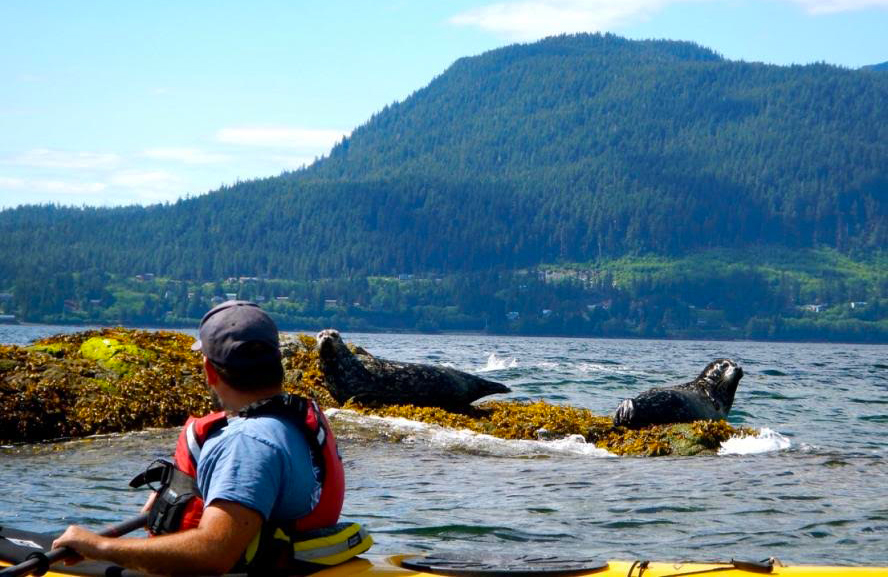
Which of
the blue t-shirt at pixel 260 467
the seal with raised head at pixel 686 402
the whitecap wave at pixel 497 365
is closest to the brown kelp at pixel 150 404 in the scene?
the seal with raised head at pixel 686 402

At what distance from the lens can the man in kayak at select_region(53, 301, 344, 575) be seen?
4555mm

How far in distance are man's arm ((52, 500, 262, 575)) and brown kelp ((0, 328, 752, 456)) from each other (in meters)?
9.89

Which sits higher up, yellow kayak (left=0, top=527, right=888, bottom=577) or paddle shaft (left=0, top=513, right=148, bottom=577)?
paddle shaft (left=0, top=513, right=148, bottom=577)

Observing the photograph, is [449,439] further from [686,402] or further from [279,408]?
[279,408]

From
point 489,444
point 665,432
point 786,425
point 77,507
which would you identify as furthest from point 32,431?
point 786,425

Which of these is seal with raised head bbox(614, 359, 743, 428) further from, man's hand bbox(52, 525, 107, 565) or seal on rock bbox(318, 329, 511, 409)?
man's hand bbox(52, 525, 107, 565)

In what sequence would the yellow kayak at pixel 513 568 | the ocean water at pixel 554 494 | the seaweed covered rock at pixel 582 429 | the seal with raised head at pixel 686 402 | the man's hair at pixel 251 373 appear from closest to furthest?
the man's hair at pixel 251 373
the yellow kayak at pixel 513 568
the ocean water at pixel 554 494
the seaweed covered rock at pixel 582 429
the seal with raised head at pixel 686 402

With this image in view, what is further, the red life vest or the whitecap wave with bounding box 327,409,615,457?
the whitecap wave with bounding box 327,409,615,457

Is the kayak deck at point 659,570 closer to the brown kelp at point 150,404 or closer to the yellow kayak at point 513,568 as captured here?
the yellow kayak at point 513,568

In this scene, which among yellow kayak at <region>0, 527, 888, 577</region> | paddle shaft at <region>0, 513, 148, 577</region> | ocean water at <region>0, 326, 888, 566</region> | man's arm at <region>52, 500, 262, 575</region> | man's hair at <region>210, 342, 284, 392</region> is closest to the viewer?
man's arm at <region>52, 500, 262, 575</region>

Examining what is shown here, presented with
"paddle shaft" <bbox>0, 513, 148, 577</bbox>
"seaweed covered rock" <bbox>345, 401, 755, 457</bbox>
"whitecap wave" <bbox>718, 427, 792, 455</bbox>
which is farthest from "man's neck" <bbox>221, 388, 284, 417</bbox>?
"whitecap wave" <bbox>718, 427, 792, 455</bbox>

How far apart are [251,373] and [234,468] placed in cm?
46

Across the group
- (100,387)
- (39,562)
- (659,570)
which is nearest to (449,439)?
(100,387)

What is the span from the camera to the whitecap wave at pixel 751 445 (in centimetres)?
1487
